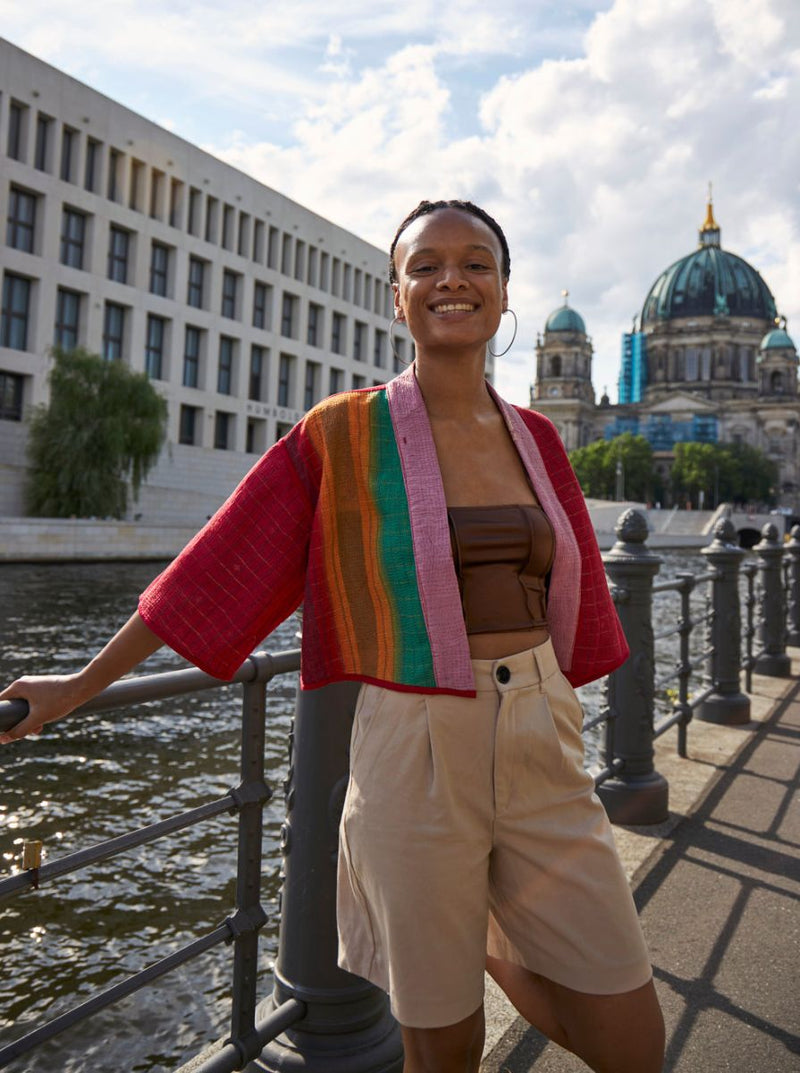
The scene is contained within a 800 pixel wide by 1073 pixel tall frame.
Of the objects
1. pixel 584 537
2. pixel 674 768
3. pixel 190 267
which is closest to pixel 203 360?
pixel 190 267

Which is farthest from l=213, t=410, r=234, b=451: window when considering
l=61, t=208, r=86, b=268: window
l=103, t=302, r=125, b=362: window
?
l=61, t=208, r=86, b=268: window

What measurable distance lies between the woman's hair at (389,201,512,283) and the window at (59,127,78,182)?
124ft

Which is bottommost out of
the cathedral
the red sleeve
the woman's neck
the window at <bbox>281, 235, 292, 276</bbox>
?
the red sleeve

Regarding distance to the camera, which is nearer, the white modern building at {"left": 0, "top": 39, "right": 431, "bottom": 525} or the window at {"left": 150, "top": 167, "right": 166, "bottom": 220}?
the white modern building at {"left": 0, "top": 39, "right": 431, "bottom": 525}

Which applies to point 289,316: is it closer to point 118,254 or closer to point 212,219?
point 212,219

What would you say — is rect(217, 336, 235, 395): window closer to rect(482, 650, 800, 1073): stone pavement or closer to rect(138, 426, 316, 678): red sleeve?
rect(482, 650, 800, 1073): stone pavement

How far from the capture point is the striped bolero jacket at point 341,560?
5.32 ft

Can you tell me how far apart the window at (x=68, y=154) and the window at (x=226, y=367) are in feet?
31.1

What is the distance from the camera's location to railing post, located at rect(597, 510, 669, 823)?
4285 mm

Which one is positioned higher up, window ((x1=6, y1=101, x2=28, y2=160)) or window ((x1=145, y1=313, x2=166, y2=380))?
window ((x1=6, y1=101, x2=28, y2=160))

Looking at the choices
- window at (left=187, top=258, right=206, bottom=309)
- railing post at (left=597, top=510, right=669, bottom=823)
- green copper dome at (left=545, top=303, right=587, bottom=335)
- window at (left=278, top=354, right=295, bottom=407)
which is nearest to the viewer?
railing post at (left=597, top=510, right=669, bottom=823)

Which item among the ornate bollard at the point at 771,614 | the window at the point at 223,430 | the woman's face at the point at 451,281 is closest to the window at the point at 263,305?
the window at the point at 223,430

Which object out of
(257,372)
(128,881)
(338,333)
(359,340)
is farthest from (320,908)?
(359,340)

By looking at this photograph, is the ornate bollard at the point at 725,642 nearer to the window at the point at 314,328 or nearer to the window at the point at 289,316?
the window at the point at 289,316
